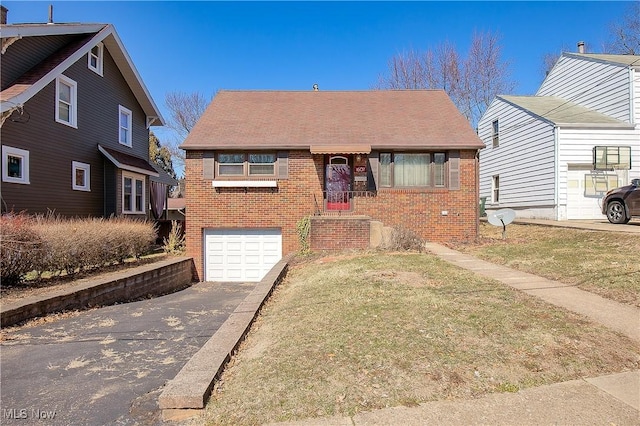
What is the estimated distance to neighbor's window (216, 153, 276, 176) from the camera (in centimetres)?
1416

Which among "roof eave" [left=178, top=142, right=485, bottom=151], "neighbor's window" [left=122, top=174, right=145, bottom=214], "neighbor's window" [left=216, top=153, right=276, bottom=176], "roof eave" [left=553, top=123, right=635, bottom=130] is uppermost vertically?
"roof eave" [left=553, top=123, right=635, bottom=130]

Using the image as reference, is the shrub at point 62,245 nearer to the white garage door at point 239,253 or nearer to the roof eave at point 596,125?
the white garage door at point 239,253

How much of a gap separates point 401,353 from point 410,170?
1110 cm

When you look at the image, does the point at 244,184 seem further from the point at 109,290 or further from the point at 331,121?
the point at 109,290

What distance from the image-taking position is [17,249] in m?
7.52

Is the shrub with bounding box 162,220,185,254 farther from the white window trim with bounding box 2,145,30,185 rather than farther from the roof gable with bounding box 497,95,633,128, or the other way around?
the roof gable with bounding box 497,95,633,128

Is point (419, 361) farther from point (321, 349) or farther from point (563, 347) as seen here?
point (563, 347)

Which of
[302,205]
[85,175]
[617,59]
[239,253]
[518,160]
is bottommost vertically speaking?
[239,253]

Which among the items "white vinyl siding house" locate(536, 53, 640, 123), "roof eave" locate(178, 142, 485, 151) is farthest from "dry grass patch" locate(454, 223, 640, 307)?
"white vinyl siding house" locate(536, 53, 640, 123)

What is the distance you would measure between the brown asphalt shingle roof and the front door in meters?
0.74

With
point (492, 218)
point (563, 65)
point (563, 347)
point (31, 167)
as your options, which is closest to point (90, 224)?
point (31, 167)

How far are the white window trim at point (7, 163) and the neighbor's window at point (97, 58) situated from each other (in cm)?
550

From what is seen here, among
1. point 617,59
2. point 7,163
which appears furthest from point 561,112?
point 7,163

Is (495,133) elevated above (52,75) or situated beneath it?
situated beneath
